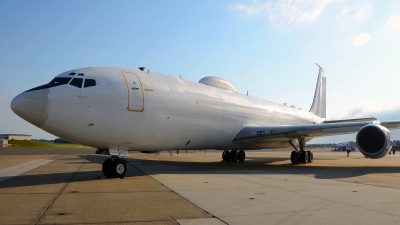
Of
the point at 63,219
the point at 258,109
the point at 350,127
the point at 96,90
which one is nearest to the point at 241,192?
the point at 63,219

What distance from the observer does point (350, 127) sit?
1608cm

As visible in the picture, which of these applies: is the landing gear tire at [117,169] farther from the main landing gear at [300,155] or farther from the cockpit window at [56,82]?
the main landing gear at [300,155]

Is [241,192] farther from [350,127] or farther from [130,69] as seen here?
[350,127]

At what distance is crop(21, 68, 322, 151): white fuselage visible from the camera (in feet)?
33.6

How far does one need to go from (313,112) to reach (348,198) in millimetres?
24550

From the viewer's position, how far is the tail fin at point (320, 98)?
30.7m

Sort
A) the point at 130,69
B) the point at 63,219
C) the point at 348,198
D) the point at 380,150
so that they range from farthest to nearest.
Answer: the point at 380,150 → the point at 130,69 → the point at 348,198 → the point at 63,219

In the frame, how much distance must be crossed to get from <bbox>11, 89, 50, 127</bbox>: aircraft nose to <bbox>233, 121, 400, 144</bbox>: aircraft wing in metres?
9.99

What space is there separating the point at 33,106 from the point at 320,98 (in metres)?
27.7

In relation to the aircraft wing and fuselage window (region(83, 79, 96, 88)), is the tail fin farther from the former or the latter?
fuselage window (region(83, 79, 96, 88))

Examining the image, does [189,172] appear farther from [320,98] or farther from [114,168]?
[320,98]

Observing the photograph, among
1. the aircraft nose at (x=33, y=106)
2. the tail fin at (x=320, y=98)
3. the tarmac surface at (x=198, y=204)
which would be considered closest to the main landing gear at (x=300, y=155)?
the tarmac surface at (x=198, y=204)

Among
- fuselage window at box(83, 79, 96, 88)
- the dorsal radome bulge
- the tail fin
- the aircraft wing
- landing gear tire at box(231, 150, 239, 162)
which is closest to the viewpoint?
fuselage window at box(83, 79, 96, 88)

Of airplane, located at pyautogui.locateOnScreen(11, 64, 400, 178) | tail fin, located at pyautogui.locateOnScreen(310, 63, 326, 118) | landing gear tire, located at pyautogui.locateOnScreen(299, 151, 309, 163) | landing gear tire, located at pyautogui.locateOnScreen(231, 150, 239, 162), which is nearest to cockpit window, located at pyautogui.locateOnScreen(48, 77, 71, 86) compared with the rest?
airplane, located at pyautogui.locateOnScreen(11, 64, 400, 178)
